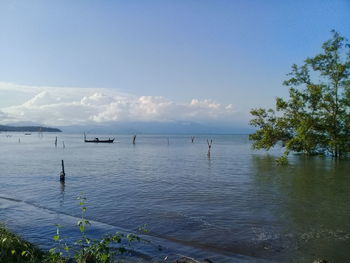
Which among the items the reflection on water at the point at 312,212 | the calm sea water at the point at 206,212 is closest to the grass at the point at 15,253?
the calm sea water at the point at 206,212

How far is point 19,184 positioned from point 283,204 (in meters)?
20.1

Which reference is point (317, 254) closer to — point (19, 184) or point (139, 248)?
point (139, 248)

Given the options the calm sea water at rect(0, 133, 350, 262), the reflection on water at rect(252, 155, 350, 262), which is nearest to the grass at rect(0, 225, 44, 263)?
the calm sea water at rect(0, 133, 350, 262)

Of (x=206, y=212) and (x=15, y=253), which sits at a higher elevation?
(x=15, y=253)

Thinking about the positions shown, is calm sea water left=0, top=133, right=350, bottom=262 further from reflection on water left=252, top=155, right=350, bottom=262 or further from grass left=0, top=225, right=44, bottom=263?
grass left=0, top=225, right=44, bottom=263

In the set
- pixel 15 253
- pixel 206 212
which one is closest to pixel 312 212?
pixel 206 212

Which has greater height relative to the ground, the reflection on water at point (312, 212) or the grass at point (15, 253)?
the grass at point (15, 253)

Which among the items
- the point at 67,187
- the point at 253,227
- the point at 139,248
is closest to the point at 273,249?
the point at 253,227

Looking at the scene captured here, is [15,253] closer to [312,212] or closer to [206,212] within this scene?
[206,212]

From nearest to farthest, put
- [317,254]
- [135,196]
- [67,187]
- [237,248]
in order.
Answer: [317,254]
[237,248]
[135,196]
[67,187]

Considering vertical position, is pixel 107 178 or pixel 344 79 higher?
pixel 344 79

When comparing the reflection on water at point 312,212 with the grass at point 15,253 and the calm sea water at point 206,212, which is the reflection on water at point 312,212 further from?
the grass at point 15,253

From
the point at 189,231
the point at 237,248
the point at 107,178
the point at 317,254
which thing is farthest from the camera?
the point at 107,178

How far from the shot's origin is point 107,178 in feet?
97.0
